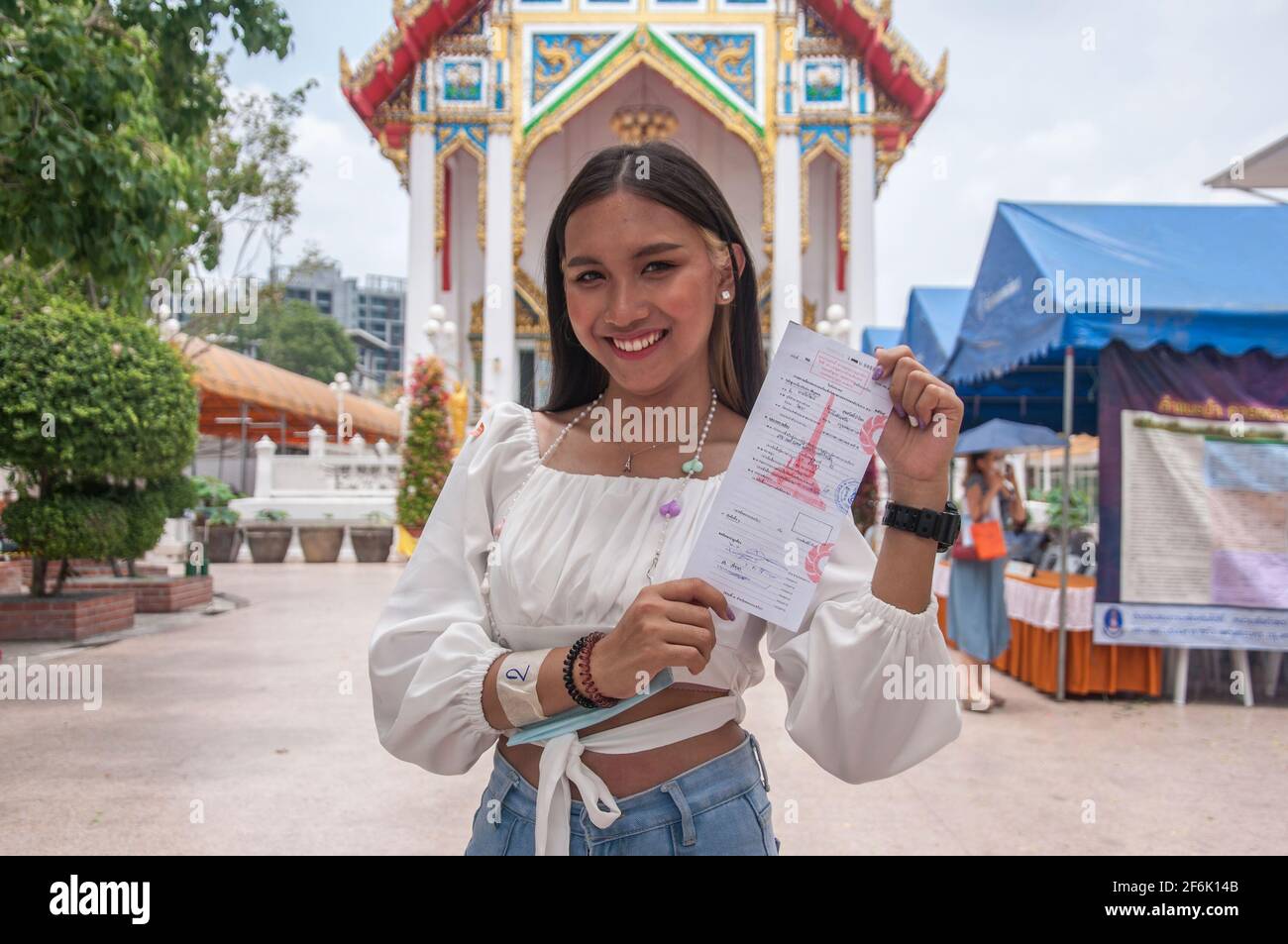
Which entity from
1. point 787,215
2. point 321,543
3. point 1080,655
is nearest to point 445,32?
point 787,215

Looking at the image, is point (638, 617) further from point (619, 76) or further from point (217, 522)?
point (619, 76)

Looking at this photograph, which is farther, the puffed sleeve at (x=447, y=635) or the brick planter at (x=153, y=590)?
the brick planter at (x=153, y=590)

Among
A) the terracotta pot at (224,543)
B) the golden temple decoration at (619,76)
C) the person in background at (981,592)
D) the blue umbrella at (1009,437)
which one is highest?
the golden temple decoration at (619,76)

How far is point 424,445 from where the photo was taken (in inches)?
597

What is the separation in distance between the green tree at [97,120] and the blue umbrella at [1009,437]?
819cm

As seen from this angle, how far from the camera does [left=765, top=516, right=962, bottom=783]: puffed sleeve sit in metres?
1.21

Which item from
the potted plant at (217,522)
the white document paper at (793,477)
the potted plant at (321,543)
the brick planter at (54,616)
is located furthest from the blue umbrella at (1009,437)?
the potted plant at (217,522)

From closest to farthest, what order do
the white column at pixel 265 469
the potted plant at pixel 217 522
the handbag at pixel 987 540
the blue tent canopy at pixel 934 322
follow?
the handbag at pixel 987 540 < the blue tent canopy at pixel 934 322 < the potted plant at pixel 217 522 < the white column at pixel 265 469

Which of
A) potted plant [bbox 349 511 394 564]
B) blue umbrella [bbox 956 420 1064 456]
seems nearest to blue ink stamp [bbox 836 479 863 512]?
blue umbrella [bbox 956 420 1064 456]

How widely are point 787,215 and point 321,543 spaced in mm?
10395

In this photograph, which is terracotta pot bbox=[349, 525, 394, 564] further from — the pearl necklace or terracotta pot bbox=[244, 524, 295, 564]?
the pearl necklace

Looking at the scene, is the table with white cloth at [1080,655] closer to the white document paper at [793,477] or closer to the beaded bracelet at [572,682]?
the white document paper at [793,477]

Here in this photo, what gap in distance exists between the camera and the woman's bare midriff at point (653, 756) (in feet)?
4.23
